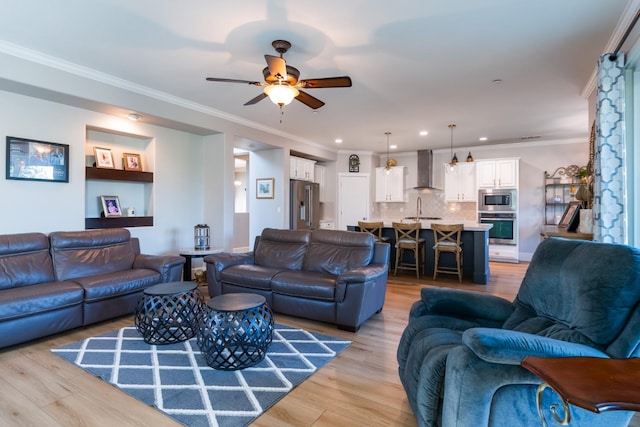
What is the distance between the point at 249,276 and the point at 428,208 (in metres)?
6.05

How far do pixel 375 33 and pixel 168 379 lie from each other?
3.19 m

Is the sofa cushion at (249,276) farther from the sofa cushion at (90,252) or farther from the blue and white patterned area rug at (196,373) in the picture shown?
the sofa cushion at (90,252)

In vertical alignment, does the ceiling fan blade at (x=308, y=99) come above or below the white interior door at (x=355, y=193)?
above

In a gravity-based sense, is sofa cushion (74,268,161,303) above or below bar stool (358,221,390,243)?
below

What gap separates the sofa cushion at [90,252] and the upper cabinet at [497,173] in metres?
7.07

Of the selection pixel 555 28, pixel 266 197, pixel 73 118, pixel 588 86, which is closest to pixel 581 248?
pixel 555 28

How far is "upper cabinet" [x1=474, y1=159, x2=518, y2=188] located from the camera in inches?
281

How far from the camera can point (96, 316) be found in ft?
10.7

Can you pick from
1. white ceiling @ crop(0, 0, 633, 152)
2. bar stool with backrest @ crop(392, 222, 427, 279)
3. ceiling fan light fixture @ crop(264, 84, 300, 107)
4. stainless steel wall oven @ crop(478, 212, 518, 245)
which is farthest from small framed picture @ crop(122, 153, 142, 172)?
stainless steel wall oven @ crop(478, 212, 518, 245)

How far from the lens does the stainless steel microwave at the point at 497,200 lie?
23.4 feet

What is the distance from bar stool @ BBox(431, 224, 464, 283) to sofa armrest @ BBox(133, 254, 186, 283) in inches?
154

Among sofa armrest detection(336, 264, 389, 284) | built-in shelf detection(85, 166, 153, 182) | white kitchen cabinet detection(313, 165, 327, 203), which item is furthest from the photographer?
white kitchen cabinet detection(313, 165, 327, 203)

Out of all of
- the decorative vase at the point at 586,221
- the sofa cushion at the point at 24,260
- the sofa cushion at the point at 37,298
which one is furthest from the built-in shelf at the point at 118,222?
the decorative vase at the point at 586,221

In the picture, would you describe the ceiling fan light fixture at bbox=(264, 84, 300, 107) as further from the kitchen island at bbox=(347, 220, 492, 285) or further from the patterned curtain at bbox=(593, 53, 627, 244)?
the kitchen island at bbox=(347, 220, 492, 285)
